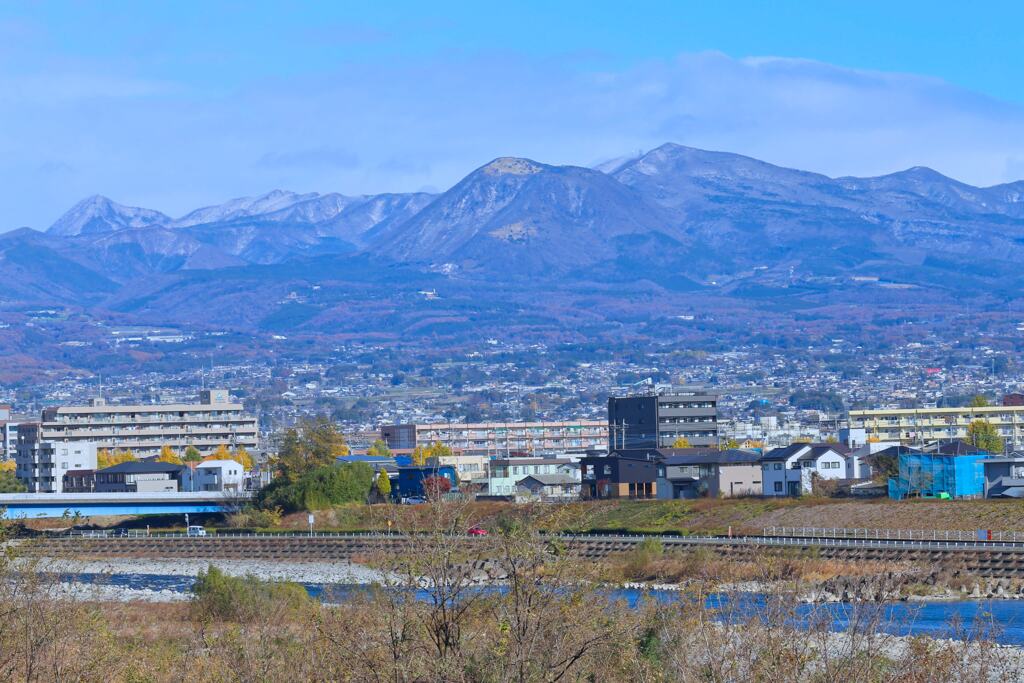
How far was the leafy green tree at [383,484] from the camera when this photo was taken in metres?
68.1

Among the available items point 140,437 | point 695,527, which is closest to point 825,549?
point 695,527

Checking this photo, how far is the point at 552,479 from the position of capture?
73.4 metres

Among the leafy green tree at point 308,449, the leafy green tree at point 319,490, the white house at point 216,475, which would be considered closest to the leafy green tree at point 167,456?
the white house at point 216,475

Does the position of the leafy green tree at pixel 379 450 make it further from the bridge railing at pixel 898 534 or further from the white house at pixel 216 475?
the bridge railing at pixel 898 534

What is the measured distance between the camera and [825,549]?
1615 inches

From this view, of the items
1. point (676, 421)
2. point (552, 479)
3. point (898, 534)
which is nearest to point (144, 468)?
point (552, 479)

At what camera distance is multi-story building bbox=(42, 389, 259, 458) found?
101 meters

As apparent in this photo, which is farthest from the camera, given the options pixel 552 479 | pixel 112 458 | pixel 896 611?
pixel 112 458

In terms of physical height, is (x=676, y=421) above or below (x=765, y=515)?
above

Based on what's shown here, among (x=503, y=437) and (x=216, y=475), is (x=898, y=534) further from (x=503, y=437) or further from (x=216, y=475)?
(x=503, y=437)

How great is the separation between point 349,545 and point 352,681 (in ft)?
124

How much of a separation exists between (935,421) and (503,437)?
36134mm

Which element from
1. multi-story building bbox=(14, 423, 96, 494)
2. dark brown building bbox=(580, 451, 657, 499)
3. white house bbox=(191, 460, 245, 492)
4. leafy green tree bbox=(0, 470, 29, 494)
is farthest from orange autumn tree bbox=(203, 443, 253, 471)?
dark brown building bbox=(580, 451, 657, 499)

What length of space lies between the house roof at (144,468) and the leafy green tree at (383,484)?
12.0 metres
